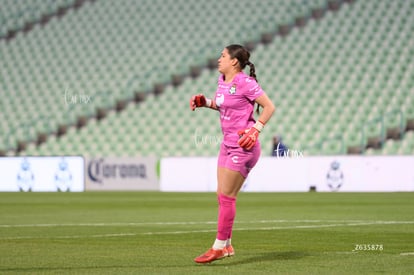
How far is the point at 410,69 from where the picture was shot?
33656mm

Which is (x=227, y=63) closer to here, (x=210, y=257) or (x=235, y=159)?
(x=235, y=159)

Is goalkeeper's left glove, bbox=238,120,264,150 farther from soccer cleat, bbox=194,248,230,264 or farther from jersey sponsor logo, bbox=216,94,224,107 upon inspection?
soccer cleat, bbox=194,248,230,264

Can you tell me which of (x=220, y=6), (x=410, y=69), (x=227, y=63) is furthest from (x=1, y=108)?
(x=227, y=63)

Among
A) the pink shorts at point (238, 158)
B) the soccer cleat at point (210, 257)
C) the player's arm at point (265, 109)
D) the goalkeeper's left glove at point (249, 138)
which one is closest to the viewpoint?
the soccer cleat at point (210, 257)

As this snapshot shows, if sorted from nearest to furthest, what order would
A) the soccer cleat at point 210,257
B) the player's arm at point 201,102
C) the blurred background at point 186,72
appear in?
the soccer cleat at point 210,257 → the player's arm at point 201,102 → the blurred background at point 186,72

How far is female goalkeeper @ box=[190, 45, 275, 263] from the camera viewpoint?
30.0 ft

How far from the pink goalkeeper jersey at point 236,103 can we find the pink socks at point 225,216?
0.54 m

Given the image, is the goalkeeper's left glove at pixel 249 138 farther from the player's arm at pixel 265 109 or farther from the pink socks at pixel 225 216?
the pink socks at pixel 225 216

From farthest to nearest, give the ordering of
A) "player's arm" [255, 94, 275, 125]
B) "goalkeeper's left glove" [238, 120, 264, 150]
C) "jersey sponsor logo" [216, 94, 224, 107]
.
→ "jersey sponsor logo" [216, 94, 224, 107] → "player's arm" [255, 94, 275, 125] → "goalkeeper's left glove" [238, 120, 264, 150]

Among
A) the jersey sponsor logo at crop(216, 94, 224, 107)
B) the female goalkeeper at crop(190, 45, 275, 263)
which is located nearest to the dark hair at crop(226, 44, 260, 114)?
the female goalkeeper at crop(190, 45, 275, 263)

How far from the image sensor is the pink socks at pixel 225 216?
359 inches

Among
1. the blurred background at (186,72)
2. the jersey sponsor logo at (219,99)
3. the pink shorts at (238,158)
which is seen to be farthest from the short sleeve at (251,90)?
the blurred background at (186,72)

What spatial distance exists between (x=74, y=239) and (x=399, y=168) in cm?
1728

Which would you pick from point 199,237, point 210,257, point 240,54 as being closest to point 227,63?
point 240,54
